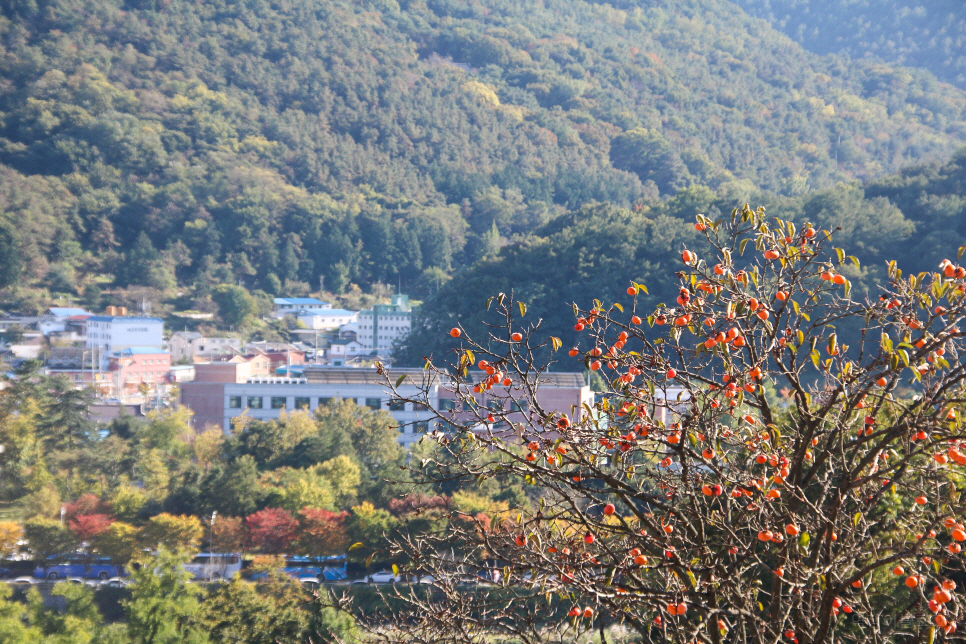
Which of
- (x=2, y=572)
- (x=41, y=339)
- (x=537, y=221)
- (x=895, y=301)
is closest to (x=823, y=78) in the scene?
(x=537, y=221)

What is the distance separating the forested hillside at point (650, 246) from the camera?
3147 cm

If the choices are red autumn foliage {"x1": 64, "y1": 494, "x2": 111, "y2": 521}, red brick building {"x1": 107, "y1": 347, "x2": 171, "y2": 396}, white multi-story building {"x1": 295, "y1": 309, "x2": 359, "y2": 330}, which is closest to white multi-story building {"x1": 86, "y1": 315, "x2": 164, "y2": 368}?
red brick building {"x1": 107, "y1": 347, "x2": 171, "y2": 396}

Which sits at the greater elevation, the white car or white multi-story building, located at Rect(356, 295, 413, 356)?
white multi-story building, located at Rect(356, 295, 413, 356)

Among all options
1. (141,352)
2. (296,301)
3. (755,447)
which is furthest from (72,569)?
(296,301)

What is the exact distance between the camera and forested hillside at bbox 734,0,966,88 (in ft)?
317

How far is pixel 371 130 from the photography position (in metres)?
75.4

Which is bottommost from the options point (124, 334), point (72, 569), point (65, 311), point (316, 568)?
point (72, 569)

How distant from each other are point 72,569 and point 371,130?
208ft

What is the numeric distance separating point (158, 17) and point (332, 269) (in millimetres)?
39755

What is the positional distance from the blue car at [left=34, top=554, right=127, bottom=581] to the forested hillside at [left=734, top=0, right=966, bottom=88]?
3930 inches

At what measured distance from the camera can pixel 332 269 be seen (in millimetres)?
58594

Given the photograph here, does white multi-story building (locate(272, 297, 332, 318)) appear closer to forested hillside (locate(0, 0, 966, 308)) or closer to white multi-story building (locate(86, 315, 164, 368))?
forested hillside (locate(0, 0, 966, 308))

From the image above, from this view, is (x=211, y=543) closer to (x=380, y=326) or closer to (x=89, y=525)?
(x=89, y=525)

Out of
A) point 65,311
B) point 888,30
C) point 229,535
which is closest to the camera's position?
point 229,535
